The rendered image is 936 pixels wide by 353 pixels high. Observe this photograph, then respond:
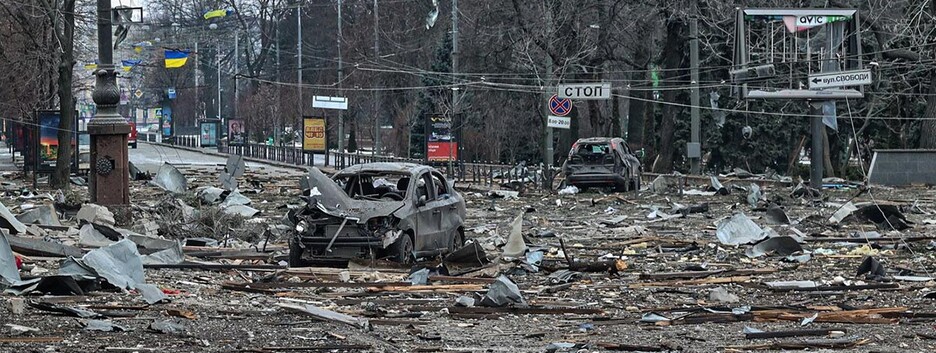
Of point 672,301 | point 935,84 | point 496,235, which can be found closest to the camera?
point 672,301

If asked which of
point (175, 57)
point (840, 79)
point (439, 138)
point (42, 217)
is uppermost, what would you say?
point (175, 57)

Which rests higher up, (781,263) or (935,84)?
(935,84)

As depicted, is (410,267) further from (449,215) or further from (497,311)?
(497,311)

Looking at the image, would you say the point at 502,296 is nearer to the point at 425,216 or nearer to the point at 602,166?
the point at 425,216

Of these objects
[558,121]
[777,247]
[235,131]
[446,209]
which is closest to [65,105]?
[558,121]

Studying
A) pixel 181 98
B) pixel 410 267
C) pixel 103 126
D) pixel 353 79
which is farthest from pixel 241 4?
pixel 410 267

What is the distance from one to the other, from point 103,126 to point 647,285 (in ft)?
39.2

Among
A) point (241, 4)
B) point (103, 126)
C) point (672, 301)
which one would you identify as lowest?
point (672, 301)

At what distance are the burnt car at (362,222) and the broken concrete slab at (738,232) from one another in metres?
5.02

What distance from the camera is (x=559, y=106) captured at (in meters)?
43.2

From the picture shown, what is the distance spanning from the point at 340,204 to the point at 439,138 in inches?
1187

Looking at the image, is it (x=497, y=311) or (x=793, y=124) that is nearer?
(x=497, y=311)

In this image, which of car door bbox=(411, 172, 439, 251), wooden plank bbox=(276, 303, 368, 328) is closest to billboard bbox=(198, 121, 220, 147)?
car door bbox=(411, 172, 439, 251)

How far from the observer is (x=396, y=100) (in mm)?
74812
